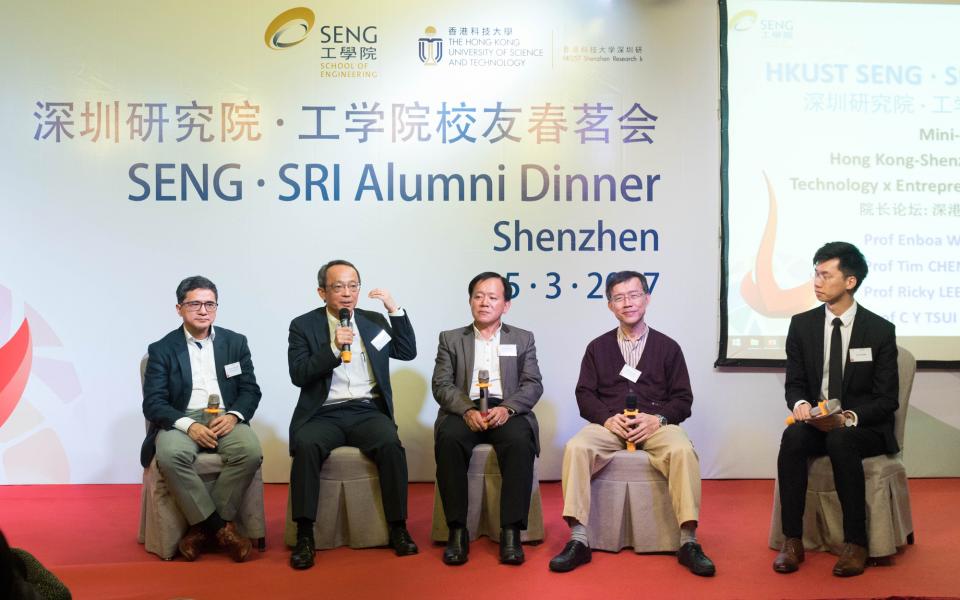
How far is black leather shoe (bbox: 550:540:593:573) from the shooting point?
133 inches

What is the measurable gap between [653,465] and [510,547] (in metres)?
0.71

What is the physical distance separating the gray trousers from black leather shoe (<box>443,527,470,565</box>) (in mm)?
917

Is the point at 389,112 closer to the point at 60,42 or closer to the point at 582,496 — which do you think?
the point at 60,42

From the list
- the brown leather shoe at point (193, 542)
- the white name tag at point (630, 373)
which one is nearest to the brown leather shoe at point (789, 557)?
the white name tag at point (630, 373)

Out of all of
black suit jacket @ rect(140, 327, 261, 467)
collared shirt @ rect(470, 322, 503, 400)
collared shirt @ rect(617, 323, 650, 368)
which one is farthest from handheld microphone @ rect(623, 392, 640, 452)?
black suit jacket @ rect(140, 327, 261, 467)

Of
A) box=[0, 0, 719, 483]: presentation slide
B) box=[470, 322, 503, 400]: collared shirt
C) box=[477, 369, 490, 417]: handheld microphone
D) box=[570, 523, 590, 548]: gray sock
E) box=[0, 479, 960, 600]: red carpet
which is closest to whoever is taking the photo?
box=[0, 479, 960, 600]: red carpet

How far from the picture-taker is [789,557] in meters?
3.37

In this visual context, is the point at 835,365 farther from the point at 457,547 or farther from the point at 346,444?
the point at 346,444

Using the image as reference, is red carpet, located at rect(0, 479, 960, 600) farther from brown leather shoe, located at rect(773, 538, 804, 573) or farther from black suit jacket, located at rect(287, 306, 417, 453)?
black suit jacket, located at rect(287, 306, 417, 453)

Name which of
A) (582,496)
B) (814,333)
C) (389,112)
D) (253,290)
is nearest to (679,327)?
(814,333)

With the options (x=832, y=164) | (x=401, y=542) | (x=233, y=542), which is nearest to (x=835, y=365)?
(x=832, y=164)

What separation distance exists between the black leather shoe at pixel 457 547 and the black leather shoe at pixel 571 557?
1.20ft

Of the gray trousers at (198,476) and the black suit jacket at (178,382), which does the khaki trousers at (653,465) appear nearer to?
the gray trousers at (198,476)

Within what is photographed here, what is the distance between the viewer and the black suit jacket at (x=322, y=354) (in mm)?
3908
